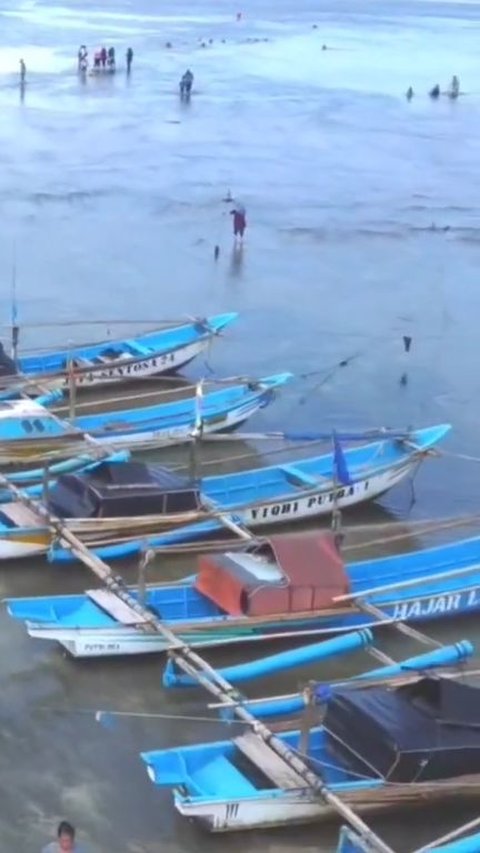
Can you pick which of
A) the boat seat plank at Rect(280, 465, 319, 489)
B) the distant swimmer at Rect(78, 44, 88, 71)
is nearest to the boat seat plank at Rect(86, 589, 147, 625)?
Answer: the boat seat plank at Rect(280, 465, 319, 489)

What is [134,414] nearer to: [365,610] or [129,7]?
[365,610]

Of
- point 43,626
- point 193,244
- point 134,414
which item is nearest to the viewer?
point 43,626

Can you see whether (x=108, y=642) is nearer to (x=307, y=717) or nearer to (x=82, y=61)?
(x=307, y=717)

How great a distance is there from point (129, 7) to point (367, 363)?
114509 millimetres

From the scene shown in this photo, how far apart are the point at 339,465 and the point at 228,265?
16.7 metres

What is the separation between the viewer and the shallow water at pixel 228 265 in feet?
52.3

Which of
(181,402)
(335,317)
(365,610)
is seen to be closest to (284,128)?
(335,317)

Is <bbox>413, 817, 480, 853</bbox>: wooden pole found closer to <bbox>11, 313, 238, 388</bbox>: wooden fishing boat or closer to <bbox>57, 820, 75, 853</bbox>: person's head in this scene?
<bbox>57, 820, 75, 853</bbox>: person's head

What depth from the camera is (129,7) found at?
13700 cm

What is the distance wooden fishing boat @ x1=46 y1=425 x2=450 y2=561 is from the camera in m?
20.7

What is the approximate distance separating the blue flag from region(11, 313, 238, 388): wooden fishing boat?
5117mm

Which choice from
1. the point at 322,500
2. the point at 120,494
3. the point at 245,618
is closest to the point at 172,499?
the point at 120,494

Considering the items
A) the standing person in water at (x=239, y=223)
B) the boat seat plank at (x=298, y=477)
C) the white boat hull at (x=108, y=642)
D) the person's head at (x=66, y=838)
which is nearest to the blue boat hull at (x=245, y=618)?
the white boat hull at (x=108, y=642)

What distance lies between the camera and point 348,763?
49.6ft
